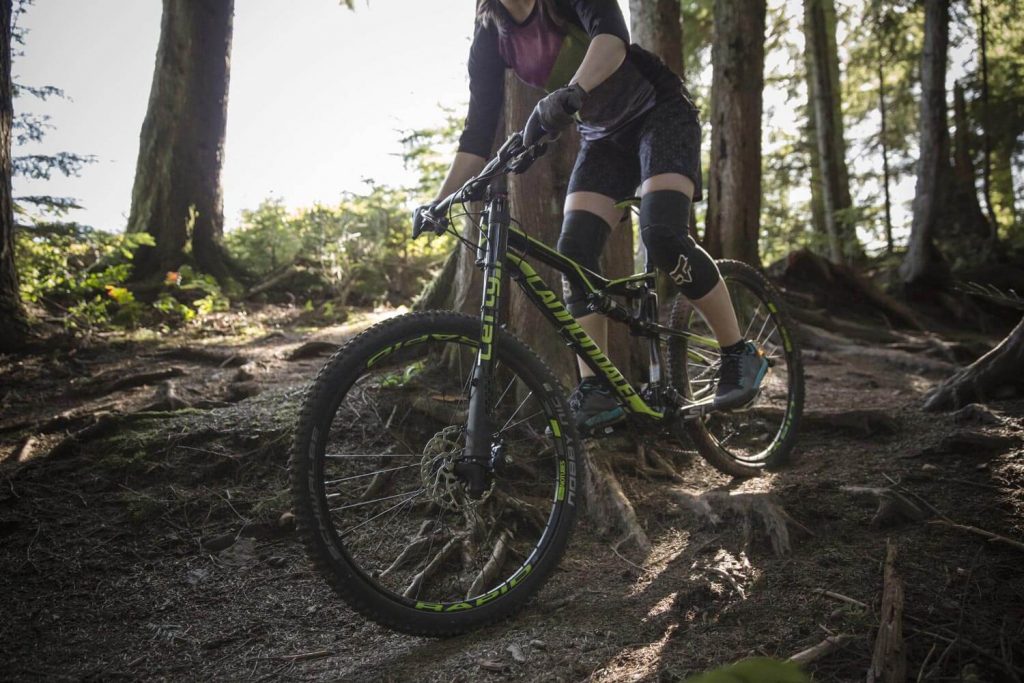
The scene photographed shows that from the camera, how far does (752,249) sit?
759 centimetres

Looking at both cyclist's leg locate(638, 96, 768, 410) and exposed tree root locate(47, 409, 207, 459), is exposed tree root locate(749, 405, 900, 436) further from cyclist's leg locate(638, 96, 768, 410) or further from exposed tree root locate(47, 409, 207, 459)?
exposed tree root locate(47, 409, 207, 459)

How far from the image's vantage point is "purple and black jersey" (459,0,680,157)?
112 inches

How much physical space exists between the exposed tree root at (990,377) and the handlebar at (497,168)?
3.52 m

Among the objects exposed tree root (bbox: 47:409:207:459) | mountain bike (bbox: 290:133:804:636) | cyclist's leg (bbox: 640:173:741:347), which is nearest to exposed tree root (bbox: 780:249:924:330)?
mountain bike (bbox: 290:133:804:636)

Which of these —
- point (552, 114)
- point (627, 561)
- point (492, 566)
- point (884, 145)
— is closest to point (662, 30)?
point (552, 114)

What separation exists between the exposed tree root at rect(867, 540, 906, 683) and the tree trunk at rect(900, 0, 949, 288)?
10.6 meters

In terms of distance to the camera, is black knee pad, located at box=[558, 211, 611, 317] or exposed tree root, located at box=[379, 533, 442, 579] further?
black knee pad, located at box=[558, 211, 611, 317]

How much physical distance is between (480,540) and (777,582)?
1.26 metres

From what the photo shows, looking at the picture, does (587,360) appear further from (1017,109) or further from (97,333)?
(1017,109)

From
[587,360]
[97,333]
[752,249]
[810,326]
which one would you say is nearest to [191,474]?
[587,360]

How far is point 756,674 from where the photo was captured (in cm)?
56

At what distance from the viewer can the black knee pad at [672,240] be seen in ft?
9.98

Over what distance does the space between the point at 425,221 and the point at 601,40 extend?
1093 mm

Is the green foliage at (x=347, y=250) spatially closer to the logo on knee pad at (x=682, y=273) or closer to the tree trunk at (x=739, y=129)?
the tree trunk at (x=739, y=129)
